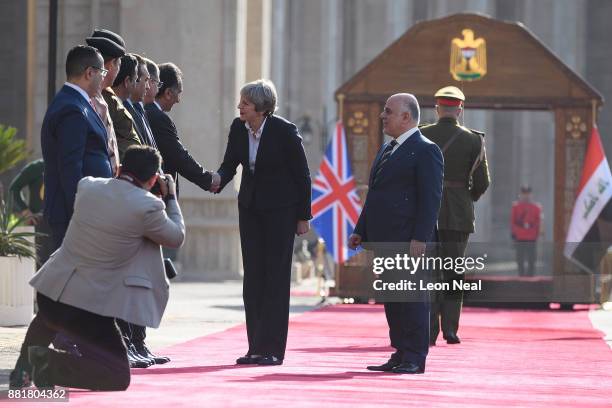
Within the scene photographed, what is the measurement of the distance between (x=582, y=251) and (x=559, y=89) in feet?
6.05

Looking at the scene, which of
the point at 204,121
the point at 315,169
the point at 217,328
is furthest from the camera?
the point at 315,169

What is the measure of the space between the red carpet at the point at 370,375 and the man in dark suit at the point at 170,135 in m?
1.14

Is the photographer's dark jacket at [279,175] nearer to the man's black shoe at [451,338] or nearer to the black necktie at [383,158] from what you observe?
the black necktie at [383,158]

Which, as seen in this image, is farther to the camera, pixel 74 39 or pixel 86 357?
pixel 74 39

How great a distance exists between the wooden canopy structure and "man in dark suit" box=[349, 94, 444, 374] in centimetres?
875

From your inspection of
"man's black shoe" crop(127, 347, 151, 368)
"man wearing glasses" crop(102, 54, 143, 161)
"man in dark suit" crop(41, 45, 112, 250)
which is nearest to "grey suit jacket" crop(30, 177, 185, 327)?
"man in dark suit" crop(41, 45, 112, 250)

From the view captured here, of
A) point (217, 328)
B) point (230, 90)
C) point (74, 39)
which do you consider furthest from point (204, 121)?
point (217, 328)

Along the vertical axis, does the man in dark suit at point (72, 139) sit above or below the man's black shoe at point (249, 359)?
above

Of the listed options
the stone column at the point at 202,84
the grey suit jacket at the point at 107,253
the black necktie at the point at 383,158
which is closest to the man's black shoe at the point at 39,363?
the grey suit jacket at the point at 107,253

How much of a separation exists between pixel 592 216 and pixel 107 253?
1128cm

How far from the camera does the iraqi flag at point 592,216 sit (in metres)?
18.2

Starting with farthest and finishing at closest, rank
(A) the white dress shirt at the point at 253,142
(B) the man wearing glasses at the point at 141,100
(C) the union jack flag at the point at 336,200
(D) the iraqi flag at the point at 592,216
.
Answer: (C) the union jack flag at the point at 336,200 < (D) the iraqi flag at the point at 592,216 < (A) the white dress shirt at the point at 253,142 < (B) the man wearing glasses at the point at 141,100

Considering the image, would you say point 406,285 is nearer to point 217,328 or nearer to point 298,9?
point 217,328

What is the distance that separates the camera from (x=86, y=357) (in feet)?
25.4
